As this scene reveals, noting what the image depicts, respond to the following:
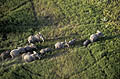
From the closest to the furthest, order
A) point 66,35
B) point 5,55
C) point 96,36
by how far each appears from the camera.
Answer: point 5,55 < point 96,36 < point 66,35

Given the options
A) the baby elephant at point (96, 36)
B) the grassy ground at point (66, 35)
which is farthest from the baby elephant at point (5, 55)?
the baby elephant at point (96, 36)

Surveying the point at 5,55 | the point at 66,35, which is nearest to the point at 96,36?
the point at 66,35

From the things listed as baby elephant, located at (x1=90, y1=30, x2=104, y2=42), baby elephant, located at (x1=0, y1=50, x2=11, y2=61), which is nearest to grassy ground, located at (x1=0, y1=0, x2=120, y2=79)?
baby elephant, located at (x1=90, y1=30, x2=104, y2=42)

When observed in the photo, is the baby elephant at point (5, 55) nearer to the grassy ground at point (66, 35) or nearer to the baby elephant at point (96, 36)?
the grassy ground at point (66, 35)

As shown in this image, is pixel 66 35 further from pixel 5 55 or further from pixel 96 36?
pixel 5 55

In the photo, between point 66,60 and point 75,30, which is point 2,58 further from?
point 75,30

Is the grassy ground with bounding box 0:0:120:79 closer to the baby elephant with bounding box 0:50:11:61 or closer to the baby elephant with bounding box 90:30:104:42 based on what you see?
the baby elephant with bounding box 90:30:104:42

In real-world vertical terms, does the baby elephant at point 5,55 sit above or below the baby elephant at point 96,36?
above

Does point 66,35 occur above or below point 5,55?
below

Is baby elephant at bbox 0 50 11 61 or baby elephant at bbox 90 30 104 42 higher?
baby elephant at bbox 0 50 11 61
